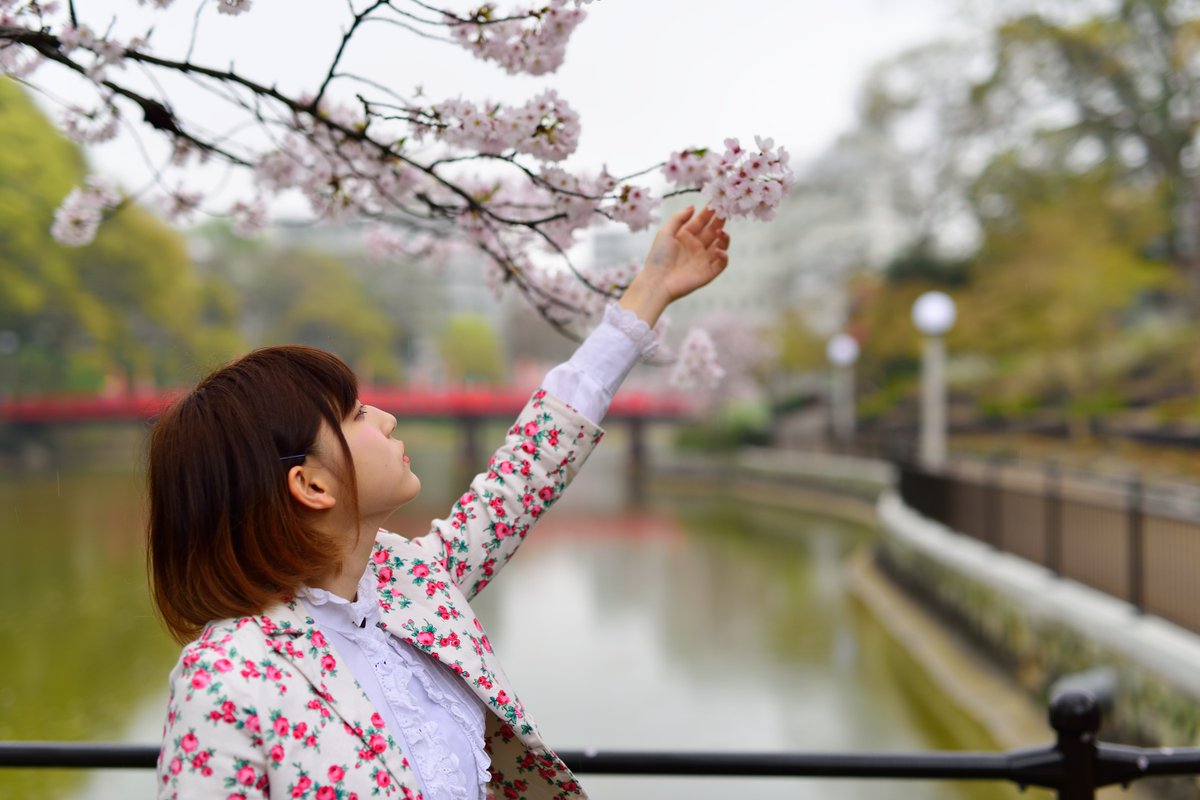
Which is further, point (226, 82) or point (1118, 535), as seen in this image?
point (1118, 535)

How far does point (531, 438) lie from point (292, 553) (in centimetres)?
30

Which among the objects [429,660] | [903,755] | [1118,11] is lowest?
[903,755]

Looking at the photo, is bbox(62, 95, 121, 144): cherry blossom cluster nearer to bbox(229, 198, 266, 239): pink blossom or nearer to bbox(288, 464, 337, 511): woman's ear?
bbox(229, 198, 266, 239): pink blossom

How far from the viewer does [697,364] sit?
56.3 inches

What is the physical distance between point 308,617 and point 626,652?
6.88 metres

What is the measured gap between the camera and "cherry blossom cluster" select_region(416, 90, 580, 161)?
1371 millimetres

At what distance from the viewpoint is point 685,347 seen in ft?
4.86

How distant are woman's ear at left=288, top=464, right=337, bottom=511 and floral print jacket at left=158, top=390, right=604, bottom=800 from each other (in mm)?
86

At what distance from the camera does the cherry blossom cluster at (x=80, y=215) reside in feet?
5.99

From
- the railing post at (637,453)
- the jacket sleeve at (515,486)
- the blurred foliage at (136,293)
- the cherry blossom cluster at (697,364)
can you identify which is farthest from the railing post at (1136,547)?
the railing post at (637,453)

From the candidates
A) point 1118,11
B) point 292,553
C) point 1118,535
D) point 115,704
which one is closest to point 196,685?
point 292,553

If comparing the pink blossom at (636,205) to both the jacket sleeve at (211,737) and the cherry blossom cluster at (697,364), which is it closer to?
the cherry blossom cluster at (697,364)

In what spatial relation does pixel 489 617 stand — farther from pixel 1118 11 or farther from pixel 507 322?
pixel 507 322

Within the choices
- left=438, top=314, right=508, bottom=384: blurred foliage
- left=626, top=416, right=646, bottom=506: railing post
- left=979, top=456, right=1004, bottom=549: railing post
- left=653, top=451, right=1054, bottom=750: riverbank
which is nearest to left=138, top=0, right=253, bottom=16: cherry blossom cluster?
left=653, top=451, right=1054, bottom=750: riverbank
